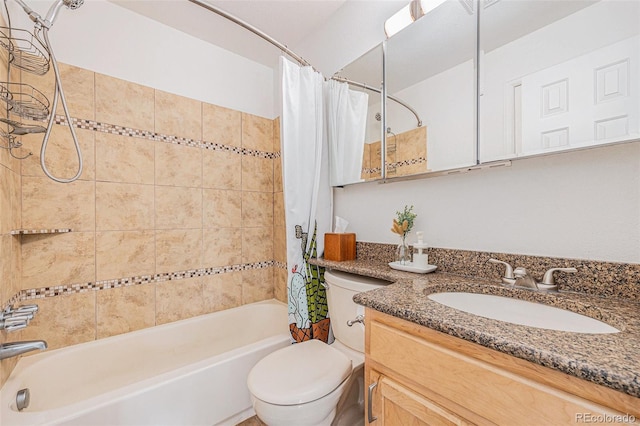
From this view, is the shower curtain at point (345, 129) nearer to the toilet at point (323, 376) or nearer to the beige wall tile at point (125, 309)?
the toilet at point (323, 376)

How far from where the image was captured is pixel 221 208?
2111 millimetres

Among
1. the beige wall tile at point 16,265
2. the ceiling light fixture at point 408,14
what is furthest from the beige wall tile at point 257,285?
the ceiling light fixture at point 408,14


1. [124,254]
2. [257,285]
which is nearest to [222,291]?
[257,285]

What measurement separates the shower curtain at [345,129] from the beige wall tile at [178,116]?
98 cm

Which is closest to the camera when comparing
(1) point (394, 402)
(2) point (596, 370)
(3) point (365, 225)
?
(2) point (596, 370)

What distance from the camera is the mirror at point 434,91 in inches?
46.4

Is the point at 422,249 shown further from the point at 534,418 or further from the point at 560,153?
the point at 534,418

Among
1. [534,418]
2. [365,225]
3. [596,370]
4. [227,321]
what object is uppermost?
[365,225]

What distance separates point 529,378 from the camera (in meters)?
0.55

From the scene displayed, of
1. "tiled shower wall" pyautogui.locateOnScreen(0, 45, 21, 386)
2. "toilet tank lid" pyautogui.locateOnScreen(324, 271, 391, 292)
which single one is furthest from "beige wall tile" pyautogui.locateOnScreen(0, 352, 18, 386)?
"toilet tank lid" pyautogui.locateOnScreen(324, 271, 391, 292)

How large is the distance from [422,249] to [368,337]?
58 centimetres

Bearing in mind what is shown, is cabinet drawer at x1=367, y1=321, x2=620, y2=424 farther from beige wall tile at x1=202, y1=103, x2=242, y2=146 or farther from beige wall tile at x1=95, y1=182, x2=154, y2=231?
beige wall tile at x1=202, y1=103, x2=242, y2=146

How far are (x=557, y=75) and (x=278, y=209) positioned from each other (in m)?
1.93

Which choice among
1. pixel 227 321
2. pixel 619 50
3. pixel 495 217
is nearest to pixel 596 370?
pixel 495 217
